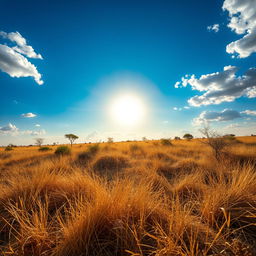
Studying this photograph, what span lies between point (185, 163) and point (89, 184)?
422 centimetres

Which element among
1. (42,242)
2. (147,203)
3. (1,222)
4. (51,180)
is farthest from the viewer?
(51,180)

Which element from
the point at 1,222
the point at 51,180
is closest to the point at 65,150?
the point at 51,180

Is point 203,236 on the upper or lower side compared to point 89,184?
lower

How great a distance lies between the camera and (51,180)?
2652mm

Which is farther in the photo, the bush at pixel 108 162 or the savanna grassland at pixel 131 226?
the bush at pixel 108 162

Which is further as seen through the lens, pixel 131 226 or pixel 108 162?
pixel 108 162

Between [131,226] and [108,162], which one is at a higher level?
[131,226]

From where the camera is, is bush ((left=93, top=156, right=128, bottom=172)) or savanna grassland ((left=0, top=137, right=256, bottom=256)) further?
bush ((left=93, top=156, right=128, bottom=172))

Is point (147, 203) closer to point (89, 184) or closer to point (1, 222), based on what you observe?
point (89, 184)

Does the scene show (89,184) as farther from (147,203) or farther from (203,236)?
(203,236)

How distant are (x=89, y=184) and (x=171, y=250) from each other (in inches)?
64.7

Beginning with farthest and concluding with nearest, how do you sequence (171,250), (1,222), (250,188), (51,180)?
(51,180)
(250,188)
(1,222)
(171,250)

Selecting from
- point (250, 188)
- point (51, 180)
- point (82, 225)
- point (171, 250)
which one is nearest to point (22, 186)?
point (51, 180)

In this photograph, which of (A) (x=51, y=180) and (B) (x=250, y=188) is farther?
(A) (x=51, y=180)
